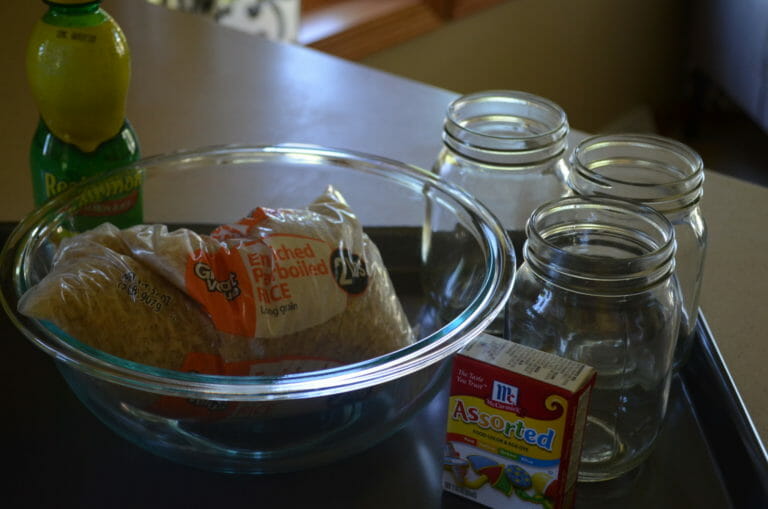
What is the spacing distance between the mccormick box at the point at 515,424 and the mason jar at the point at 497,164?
187 mm

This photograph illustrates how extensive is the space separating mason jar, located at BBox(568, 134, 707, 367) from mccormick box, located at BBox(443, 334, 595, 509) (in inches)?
7.0

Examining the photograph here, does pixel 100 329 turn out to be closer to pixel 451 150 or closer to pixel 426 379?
pixel 426 379

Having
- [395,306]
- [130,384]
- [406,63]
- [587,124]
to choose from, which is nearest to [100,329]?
[130,384]

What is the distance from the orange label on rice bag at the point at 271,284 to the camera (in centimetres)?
60

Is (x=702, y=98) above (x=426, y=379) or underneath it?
underneath

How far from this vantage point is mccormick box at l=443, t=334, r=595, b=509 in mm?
541

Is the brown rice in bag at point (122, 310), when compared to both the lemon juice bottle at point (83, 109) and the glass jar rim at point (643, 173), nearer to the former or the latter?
the lemon juice bottle at point (83, 109)

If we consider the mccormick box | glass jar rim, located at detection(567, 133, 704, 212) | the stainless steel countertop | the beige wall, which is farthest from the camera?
the beige wall

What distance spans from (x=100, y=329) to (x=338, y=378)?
16 cm

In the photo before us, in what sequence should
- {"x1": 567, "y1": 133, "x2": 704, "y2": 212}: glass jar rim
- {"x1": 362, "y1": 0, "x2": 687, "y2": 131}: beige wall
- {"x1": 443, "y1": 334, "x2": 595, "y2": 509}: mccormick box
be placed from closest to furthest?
{"x1": 443, "y1": 334, "x2": 595, "y2": 509}: mccormick box < {"x1": 567, "y1": 133, "x2": 704, "y2": 212}: glass jar rim < {"x1": 362, "y1": 0, "x2": 687, "y2": 131}: beige wall

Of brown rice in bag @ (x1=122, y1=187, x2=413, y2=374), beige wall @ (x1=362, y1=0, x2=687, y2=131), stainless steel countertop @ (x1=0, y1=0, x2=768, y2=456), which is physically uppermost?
brown rice in bag @ (x1=122, y1=187, x2=413, y2=374)

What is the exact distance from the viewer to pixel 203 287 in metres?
0.60

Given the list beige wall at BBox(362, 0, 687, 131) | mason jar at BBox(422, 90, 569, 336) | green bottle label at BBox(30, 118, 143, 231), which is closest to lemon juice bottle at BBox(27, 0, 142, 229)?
green bottle label at BBox(30, 118, 143, 231)

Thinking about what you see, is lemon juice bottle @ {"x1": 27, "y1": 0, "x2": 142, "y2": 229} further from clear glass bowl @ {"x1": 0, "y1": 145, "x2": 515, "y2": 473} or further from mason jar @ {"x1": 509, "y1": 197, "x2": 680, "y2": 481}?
mason jar @ {"x1": 509, "y1": 197, "x2": 680, "y2": 481}
